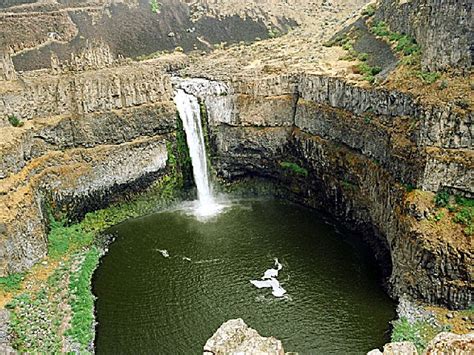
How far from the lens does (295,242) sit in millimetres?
34438

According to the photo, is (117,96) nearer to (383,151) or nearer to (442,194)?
(383,151)

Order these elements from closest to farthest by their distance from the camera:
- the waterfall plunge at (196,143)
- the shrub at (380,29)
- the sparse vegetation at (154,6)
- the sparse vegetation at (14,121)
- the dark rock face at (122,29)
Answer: the sparse vegetation at (14,121) < the waterfall plunge at (196,143) < the shrub at (380,29) < the dark rock face at (122,29) < the sparse vegetation at (154,6)

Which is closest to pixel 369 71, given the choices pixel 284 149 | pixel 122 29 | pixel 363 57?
pixel 363 57

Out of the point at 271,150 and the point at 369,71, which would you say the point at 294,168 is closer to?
the point at 271,150

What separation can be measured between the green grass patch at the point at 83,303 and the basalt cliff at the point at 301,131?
2896 millimetres

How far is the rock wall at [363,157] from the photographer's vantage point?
26531 mm

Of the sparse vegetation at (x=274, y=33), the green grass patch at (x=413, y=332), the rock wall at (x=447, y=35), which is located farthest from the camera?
the sparse vegetation at (x=274, y=33)

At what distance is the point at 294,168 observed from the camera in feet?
132

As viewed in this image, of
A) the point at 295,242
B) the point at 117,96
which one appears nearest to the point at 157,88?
the point at 117,96

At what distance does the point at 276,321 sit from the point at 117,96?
2178 cm

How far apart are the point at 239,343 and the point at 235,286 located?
18.6 meters

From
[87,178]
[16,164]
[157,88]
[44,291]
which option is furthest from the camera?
[157,88]

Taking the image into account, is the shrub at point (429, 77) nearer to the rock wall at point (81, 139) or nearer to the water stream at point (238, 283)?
the water stream at point (238, 283)

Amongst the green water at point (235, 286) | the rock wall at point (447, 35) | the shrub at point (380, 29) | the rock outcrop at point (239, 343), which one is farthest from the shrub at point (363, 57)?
the rock outcrop at point (239, 343)
